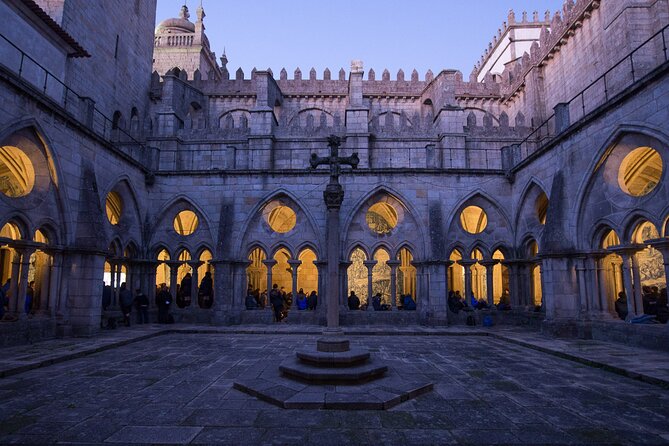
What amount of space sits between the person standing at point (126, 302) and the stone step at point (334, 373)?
29.1ft

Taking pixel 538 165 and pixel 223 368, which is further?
pixel 538 165

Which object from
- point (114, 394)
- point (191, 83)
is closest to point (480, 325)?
point (114, 394)

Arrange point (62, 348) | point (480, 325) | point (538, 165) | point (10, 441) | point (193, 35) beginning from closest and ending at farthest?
point (10, 441) → point (62, 348) → point (538, 165) → point (480, 325) → point (193, 35)

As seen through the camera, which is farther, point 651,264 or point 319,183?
point 319,183

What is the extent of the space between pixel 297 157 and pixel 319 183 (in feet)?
8.35

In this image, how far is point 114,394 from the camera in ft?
18.4

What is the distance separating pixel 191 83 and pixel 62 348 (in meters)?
17.3

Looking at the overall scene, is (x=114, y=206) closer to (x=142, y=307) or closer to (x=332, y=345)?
(x=142, y=307)

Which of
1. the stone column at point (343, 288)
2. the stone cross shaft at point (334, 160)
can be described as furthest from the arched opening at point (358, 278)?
the stone cross shaft at point (334, 160)

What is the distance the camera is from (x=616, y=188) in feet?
32.3

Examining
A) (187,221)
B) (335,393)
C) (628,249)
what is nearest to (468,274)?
(628,249)

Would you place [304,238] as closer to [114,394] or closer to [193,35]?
[114,394]

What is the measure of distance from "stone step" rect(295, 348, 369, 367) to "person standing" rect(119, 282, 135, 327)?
8.94 meters

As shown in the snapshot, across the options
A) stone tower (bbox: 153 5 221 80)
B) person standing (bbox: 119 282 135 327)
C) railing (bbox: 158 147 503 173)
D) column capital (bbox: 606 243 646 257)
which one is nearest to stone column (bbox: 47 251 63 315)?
person standing (bbox: 119 282 135 327)
